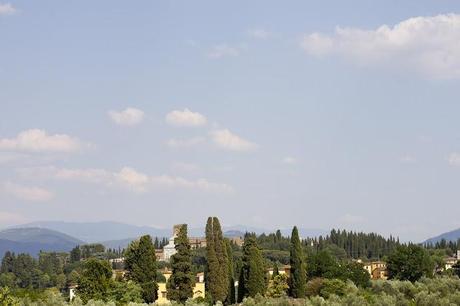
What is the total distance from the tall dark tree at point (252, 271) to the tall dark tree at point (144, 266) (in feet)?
27.8

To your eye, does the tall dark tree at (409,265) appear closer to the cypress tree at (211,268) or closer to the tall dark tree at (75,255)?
the cypress tree at (211,268)

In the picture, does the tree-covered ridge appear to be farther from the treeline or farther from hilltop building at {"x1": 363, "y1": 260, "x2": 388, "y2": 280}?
the treeline

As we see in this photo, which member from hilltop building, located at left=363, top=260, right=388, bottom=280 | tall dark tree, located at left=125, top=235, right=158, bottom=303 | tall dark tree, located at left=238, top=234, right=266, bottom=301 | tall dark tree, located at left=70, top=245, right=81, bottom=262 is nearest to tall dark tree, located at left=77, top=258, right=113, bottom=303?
tall dark tree, located at left=125, top=235, right=158, bottom=303

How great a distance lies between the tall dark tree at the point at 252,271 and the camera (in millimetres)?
57594

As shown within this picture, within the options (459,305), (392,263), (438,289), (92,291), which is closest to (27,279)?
(392,263)

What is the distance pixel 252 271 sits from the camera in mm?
57938

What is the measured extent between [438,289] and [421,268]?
94.0 feet

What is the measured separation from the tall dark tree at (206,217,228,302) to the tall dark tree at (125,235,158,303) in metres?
6.25

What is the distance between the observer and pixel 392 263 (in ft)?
267

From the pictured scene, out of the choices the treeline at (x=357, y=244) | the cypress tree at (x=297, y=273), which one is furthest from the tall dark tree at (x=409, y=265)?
the treeline at (x=357, y=244)

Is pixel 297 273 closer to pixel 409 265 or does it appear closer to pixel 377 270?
pixel 409 265

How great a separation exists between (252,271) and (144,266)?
392 inches

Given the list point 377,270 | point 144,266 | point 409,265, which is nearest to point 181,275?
point 144,266

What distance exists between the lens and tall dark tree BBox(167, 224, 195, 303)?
54000 mm
